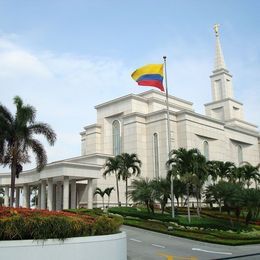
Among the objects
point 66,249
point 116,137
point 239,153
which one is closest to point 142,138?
point 116,137

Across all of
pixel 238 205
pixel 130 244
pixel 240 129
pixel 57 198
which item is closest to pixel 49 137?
pixel 130 244

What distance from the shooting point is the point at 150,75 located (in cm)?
3356

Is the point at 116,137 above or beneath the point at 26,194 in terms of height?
above

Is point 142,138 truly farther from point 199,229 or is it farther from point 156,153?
point 199,229

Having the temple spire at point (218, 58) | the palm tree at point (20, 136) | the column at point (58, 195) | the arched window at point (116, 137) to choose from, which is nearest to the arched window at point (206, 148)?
the arched window at point (116, 137)

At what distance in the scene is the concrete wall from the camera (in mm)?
12352

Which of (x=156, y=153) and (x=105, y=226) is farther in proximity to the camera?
(x=156, y=153)

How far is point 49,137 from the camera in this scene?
30.7 m

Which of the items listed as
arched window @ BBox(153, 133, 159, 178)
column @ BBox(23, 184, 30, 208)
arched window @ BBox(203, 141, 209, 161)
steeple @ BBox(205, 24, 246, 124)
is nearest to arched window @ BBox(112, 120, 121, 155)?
arched window @ BBox(153, 133, 159, 178)

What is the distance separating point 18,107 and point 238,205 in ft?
66.2

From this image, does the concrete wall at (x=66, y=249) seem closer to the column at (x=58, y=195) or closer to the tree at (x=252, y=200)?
the tree at (x=252, y=200)

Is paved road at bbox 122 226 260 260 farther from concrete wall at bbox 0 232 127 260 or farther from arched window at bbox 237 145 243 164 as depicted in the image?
arched window at bbox 237 145 243 164

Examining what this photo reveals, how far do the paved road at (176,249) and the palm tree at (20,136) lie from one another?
32.2 feet

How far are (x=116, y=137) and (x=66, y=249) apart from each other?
51.7m
